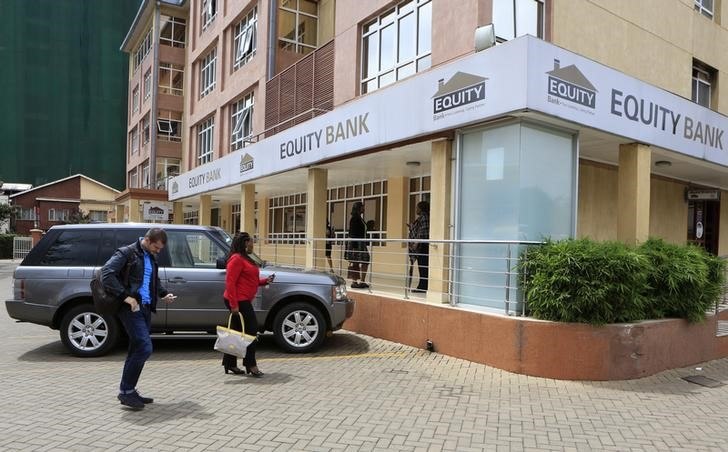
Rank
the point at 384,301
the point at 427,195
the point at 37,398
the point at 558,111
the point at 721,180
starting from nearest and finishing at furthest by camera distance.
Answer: the point at 37,398 < the point at 558,111 < the point at 384,301 < the point at 427,195 < the point at 721,180

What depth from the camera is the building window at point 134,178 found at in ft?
135

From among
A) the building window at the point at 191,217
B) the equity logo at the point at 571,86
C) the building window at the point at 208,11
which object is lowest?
the building window at the point at 191,217

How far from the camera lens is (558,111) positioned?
7703 millimetres

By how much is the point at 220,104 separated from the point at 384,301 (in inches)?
644

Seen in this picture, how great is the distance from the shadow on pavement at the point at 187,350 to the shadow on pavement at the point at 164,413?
2.17 meters

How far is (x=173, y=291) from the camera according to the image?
776 centimetres

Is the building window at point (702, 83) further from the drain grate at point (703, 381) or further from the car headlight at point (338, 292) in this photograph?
the car headlight at point (338, 292)

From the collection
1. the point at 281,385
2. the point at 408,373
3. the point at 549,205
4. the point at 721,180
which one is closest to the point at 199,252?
the point at 281,385

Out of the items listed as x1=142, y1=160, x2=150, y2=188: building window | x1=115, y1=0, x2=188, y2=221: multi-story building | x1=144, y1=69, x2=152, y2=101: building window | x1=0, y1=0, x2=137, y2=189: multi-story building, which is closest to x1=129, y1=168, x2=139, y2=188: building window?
x1=115, y1=0, x2=188, y2=221: multi-story building

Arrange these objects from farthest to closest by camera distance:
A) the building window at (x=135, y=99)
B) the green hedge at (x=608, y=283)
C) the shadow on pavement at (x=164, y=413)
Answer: the building window at (x=135, y=99), the green hedge at (x=608, y=283), the shadow on pavement at (x=164, y=413)

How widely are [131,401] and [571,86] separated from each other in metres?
6.57

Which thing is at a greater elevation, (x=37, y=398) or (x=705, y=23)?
(x=705, y=23)

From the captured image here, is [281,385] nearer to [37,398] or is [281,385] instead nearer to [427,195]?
[37,398]

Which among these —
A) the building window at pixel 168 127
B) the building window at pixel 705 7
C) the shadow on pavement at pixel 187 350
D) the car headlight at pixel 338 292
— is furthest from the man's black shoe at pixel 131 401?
the building window at pixel 168 127
